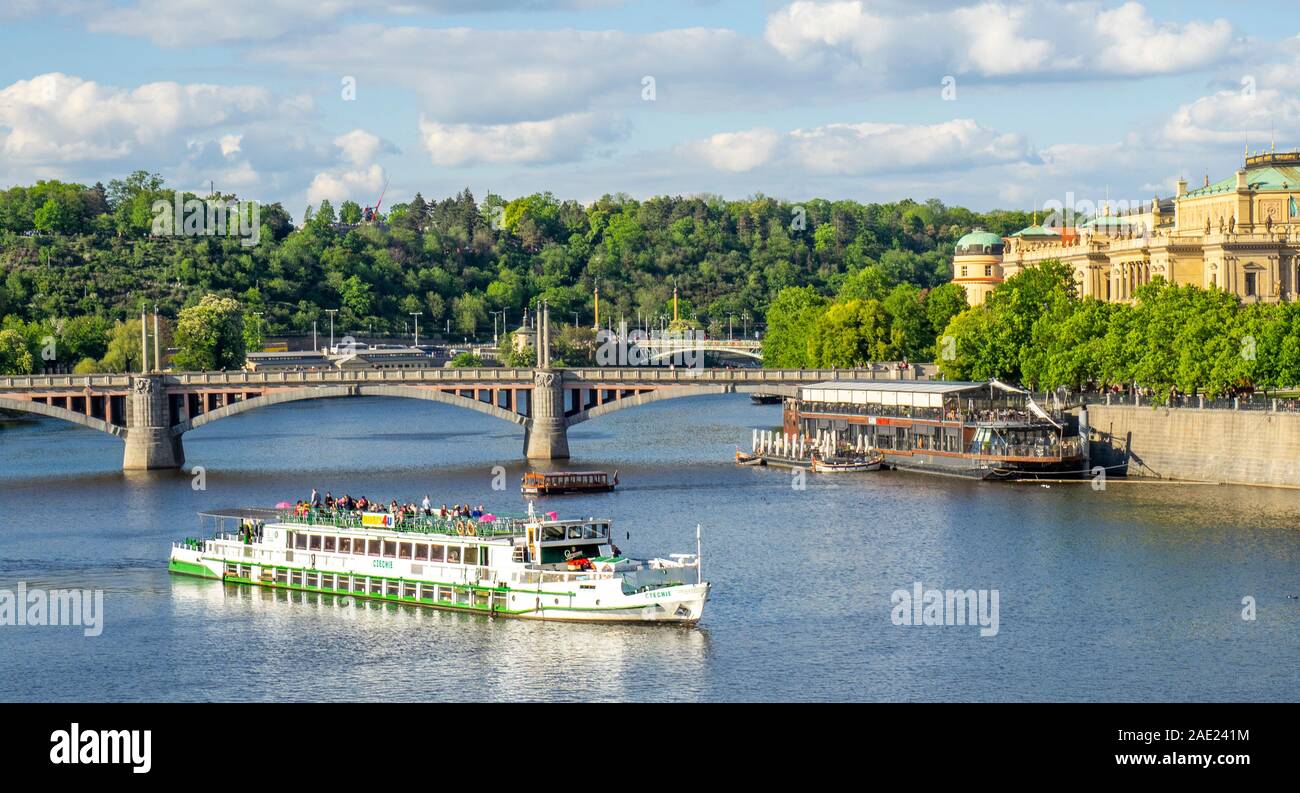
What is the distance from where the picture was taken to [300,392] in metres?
118

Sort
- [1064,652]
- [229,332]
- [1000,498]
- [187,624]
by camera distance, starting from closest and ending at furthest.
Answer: [1064,652]
[187,624]
[1000,498]
[229,332]

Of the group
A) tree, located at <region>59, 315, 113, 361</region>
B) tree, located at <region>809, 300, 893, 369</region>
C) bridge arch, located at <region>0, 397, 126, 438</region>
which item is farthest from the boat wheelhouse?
tree, located at <region>59, 315, 113, 361</region>

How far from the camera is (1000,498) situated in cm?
9488

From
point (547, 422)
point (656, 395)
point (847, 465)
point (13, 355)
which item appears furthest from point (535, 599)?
point (13, 355)

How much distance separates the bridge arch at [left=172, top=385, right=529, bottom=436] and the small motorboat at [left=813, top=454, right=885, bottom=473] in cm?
1866

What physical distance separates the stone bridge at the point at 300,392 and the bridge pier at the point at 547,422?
0.19 ft

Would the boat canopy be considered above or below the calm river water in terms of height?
above

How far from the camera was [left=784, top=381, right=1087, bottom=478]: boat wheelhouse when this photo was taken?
342 ft

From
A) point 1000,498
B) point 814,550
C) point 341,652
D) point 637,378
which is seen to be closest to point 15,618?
point 341,652

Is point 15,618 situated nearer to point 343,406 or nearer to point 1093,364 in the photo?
point 1093,364

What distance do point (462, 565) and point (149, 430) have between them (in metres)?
52.1

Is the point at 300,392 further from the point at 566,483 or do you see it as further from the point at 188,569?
the point at 188,569

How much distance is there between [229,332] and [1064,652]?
136461mm

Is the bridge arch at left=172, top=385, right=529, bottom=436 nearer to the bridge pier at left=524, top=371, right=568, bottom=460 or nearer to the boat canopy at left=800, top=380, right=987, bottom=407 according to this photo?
the bridge pier at left=524, top=371, right=568, bottom=460
